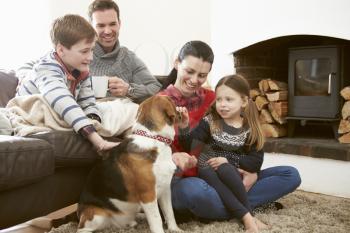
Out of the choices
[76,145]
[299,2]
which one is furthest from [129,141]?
→ [299,2]

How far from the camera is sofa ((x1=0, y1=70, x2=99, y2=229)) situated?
1186 mm

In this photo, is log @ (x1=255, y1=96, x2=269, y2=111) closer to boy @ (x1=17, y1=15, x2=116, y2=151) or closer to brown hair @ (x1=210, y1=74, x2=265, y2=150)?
brown hair @ (x1=210, y1=74, x2=265, y2=150)

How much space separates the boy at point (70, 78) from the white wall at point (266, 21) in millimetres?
1198

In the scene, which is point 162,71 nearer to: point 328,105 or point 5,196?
point 328,105

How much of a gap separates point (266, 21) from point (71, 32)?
131 centimetres

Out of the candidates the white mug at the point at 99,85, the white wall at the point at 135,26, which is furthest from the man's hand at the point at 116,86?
the white wall at the point at 135,26

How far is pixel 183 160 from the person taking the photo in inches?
60.7

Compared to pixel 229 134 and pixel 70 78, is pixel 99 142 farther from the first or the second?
pixel 229 134

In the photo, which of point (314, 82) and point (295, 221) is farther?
point (314, 82)

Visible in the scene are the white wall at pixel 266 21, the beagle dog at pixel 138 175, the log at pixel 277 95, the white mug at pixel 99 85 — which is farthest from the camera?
the log at pixel 277 95

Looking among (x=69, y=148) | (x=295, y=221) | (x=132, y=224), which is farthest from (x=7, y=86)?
(x=295, y=221)

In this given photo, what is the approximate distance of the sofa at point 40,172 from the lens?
1186 mm

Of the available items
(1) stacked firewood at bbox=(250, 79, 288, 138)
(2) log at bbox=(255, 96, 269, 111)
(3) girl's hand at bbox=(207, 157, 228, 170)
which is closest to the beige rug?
(3) girl's hand at bbox=(207, 157, 228, 170)

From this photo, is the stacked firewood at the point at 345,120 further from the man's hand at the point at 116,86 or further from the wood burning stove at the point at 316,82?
the man's hand at the point at 116,86
